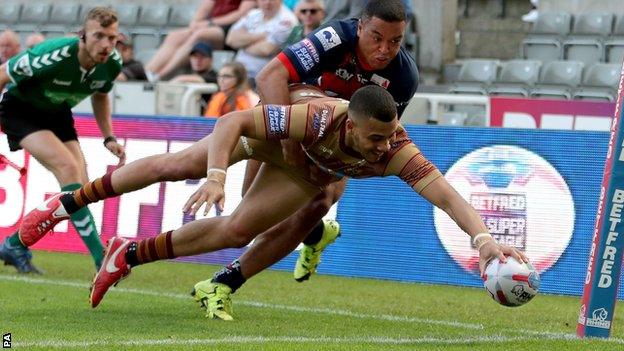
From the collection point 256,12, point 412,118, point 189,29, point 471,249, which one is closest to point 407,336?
point 471,249

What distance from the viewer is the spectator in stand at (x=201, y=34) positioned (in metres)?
17.3

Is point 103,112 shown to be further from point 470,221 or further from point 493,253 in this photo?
point 493,253

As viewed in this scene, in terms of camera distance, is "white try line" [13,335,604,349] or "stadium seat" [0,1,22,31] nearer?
"white try line" [13,335,604,349]

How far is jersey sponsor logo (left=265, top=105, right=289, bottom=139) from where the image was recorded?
289 inches

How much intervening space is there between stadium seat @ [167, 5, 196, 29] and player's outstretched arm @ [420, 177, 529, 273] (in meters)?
12.9

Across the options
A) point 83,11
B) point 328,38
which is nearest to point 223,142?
point 328,38

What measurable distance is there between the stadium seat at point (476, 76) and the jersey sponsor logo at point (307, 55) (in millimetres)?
7339

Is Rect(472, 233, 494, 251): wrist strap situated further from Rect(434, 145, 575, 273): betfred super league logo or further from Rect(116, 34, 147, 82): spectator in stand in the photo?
Rect(116, 34, 147, 82): spectator in stand

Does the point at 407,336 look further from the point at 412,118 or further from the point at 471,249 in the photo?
the point at 412,118

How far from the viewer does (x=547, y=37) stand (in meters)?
16.3

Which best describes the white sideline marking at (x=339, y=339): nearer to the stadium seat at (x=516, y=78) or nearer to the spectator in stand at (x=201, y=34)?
the stadium seat at (x=516, y=78)

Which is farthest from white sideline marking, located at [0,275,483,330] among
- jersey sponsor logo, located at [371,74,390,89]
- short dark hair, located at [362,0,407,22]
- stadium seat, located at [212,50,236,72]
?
stadium seat, located at [212,50,236,72]

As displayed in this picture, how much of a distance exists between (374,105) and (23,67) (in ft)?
13.9

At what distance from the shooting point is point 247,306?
9234 mm
